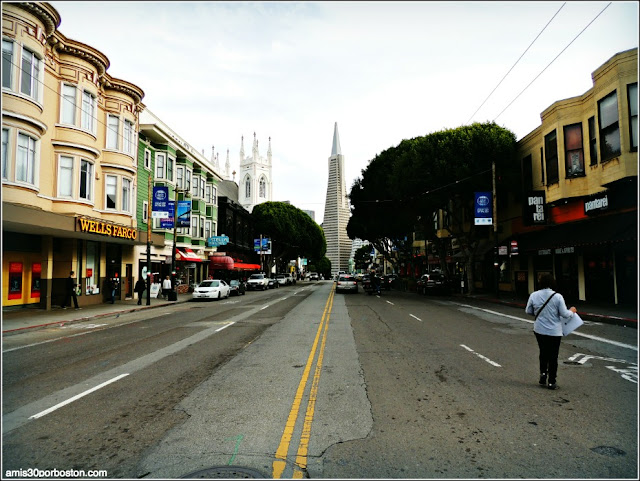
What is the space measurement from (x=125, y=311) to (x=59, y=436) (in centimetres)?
1811

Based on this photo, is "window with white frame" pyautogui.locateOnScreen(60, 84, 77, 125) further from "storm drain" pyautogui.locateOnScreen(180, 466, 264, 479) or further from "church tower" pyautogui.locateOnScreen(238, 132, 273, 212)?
"church tower" pyautogui.locateOnScreen(238, 132, 273, 212)

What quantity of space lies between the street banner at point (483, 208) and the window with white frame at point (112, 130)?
75.3 feet

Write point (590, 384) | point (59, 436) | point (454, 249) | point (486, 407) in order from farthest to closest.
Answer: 1. point (454, 249)
2. point (590, 384)
3. point (486, 407)
4. point (59, 436)

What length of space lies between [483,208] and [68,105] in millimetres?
24679

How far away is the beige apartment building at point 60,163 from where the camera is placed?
1803 centimetres

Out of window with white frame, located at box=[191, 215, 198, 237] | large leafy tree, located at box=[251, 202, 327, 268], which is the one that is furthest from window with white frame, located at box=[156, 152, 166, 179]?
large leafy tree, located at box=[251, 202, 327, 268]

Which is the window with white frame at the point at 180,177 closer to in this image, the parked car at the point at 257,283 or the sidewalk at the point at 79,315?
the parked car at the point at 257,283

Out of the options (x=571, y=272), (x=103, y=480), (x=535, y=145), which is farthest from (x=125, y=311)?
(x=535, y=145)

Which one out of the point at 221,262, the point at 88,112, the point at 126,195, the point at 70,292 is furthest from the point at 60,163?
the point at 221,262

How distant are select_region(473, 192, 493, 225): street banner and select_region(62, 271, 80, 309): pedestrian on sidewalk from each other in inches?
918

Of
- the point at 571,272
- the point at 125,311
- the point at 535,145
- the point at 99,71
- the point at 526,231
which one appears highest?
the point at 99,71

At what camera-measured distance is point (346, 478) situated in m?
4.08

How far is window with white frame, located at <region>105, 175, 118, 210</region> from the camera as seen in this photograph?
25906 mm

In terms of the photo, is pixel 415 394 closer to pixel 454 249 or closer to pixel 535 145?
pixel 535 145
